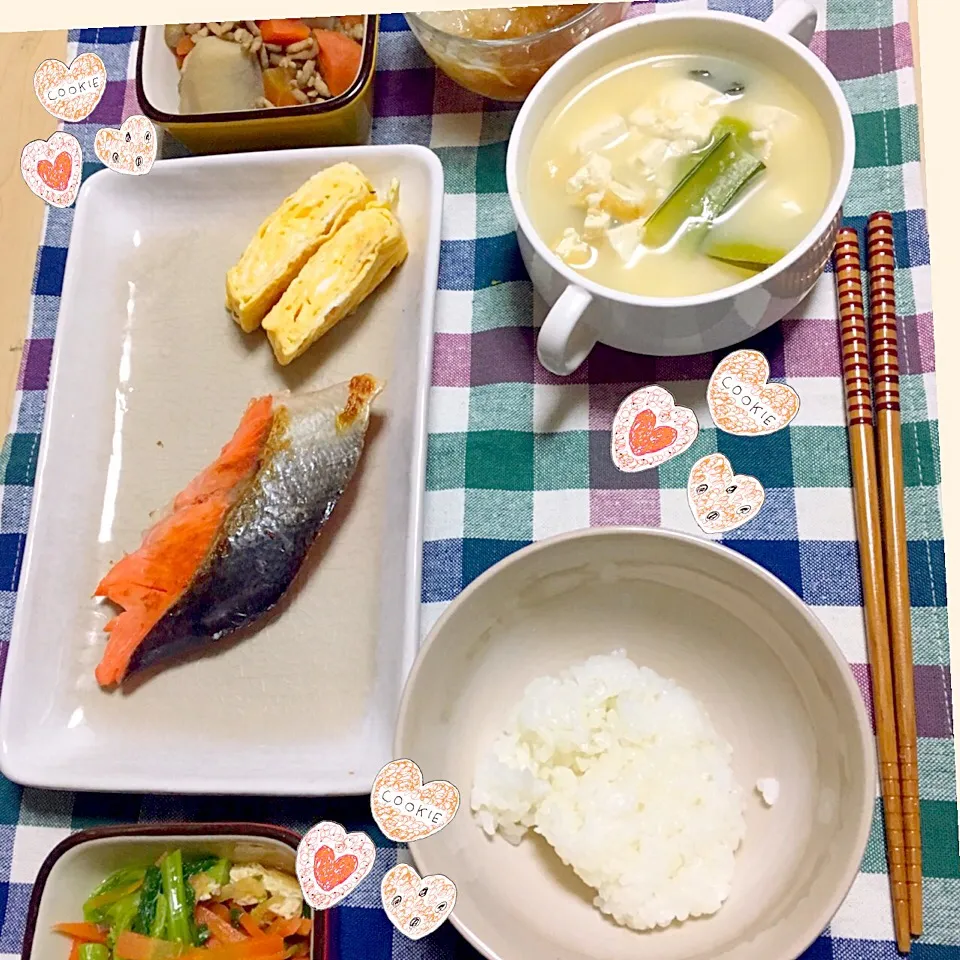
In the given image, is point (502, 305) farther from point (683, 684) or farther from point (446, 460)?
point (683, 684)

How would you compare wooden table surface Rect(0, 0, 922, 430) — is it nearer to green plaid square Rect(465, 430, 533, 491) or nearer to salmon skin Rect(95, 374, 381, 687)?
salmon skin Rect(95, 374, 381, 687)

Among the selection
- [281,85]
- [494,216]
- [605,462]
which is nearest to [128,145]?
[281,85]

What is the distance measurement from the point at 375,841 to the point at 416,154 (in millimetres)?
694

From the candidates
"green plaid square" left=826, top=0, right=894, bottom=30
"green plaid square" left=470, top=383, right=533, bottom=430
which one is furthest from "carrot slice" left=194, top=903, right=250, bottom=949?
"green plaid square" left=826, top=0, right=894, bottom=30

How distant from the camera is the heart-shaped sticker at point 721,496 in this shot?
35.3 inches

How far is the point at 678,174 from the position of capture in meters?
0.87

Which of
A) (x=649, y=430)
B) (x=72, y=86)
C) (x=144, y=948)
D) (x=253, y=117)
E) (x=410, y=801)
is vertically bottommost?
(x=144, y=948)

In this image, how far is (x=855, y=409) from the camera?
0.88 metres

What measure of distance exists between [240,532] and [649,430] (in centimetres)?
42

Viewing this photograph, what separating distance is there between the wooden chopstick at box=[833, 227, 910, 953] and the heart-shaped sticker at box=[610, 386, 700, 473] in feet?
0.49

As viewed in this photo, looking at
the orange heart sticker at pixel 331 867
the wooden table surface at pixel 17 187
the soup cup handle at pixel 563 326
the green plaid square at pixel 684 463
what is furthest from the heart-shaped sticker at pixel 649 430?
the wooden table surface at pixel 17 187

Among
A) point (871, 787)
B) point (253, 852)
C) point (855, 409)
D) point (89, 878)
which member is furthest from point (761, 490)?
point (89, 878)

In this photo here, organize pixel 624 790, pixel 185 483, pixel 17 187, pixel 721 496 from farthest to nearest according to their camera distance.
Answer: pixel 17 187 → pixel 185 483 → pixel 721 496 → pixel 624 790

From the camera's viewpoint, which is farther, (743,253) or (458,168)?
(458,168)
